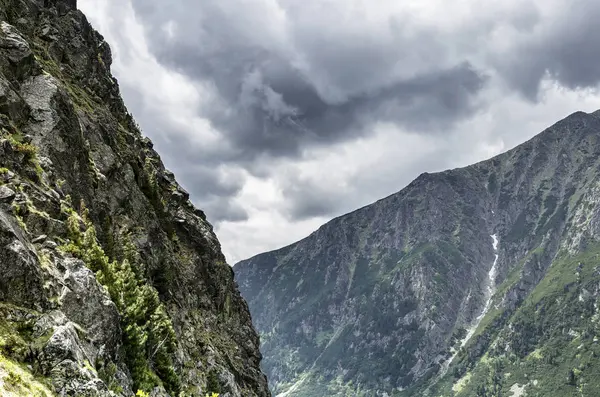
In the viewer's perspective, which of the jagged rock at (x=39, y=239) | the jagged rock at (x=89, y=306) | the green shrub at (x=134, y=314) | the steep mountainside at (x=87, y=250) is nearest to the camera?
the steep mountainside at (x=87, y=250)

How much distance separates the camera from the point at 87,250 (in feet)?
124

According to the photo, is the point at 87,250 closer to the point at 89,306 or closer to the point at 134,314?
the point at 89,306

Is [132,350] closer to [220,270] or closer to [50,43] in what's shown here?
[50,43]

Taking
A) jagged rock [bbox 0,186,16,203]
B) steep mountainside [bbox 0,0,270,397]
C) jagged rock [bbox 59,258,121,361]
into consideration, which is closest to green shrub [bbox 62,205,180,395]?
steep mountainside [bbox 0,0,270,397]

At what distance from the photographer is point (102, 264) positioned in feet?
129

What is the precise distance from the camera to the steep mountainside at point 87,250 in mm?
23250

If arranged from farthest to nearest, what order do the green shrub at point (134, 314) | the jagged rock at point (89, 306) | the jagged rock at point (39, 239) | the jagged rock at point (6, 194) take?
the green shrub at point (134, 314) < the jagged rock at point (39, 239) < the jagged rock at point (89, 306) < the jagged rock at point (6, 194)

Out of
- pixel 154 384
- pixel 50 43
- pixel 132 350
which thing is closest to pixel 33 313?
pixel 132 350

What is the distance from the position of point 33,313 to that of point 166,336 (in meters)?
31.8

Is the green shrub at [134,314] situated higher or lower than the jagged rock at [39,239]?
lower

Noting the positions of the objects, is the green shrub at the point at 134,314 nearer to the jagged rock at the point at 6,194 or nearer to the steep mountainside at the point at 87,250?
the steep mountainside at the point at 87,250

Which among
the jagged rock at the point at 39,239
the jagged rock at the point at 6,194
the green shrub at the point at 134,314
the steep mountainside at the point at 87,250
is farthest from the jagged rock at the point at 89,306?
the jagged rock at the point at 6,194

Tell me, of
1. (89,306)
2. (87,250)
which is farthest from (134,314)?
(89,306)

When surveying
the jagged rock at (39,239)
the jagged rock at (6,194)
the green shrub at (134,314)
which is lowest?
the green shrub at (134,314)
